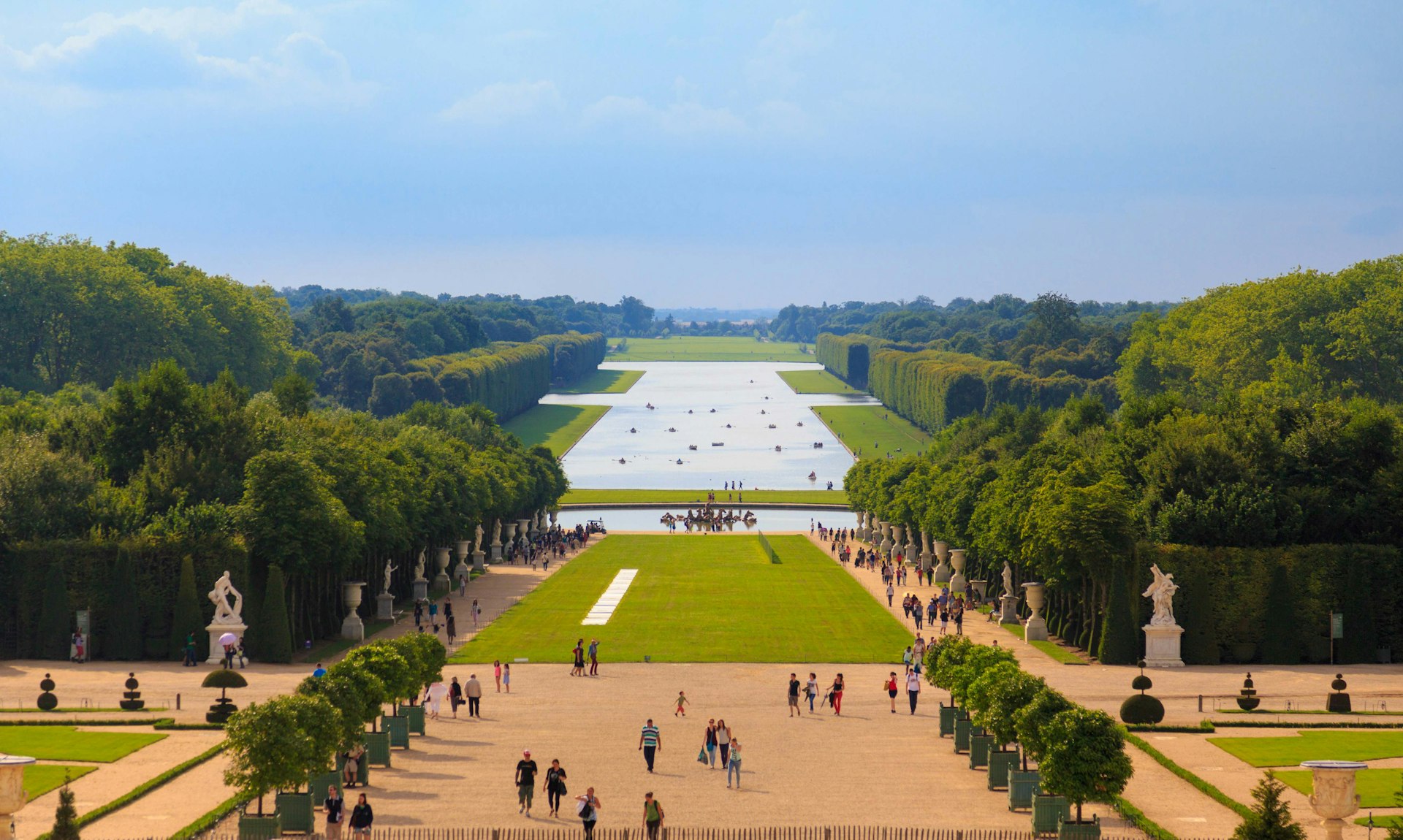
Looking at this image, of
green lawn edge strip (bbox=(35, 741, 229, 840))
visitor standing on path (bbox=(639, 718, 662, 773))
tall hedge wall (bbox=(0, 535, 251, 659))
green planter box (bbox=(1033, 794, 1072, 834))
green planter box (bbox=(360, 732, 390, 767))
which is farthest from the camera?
tall hedge wall (bbox=(0, 535, 251, 659))

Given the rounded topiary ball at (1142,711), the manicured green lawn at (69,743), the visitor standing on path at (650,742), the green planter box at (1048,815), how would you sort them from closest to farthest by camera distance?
the green planter box at (1048,815) → the visitor standing on path at (650,742) → the manicured green lawn at (69,743) → the rounded topiary ball at (1142,711)

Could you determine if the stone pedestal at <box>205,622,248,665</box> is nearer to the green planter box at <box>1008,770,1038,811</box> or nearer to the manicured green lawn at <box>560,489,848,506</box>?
the green planter box at <box>1008,770,1038,811</box>

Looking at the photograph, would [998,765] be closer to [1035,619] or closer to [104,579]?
[1035,619]

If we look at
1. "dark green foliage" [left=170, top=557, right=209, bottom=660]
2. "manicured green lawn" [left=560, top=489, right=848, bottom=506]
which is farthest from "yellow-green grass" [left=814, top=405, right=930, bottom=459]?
"dark green foliage" [left=170, top=557, right=209, bottom=660]

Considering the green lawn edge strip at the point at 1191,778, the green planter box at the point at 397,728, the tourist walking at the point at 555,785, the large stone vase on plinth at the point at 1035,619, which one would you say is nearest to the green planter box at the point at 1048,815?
the green lawn edge strip at the point at 1191,778

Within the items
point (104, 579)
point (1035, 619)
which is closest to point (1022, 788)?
point (1035, 619)

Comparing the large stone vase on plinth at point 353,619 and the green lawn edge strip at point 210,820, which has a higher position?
the large stone vase on plinth at point 353,619

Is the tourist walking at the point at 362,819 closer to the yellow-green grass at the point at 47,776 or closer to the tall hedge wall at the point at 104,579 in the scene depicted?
the yellow-green grass at the point at 47,776
